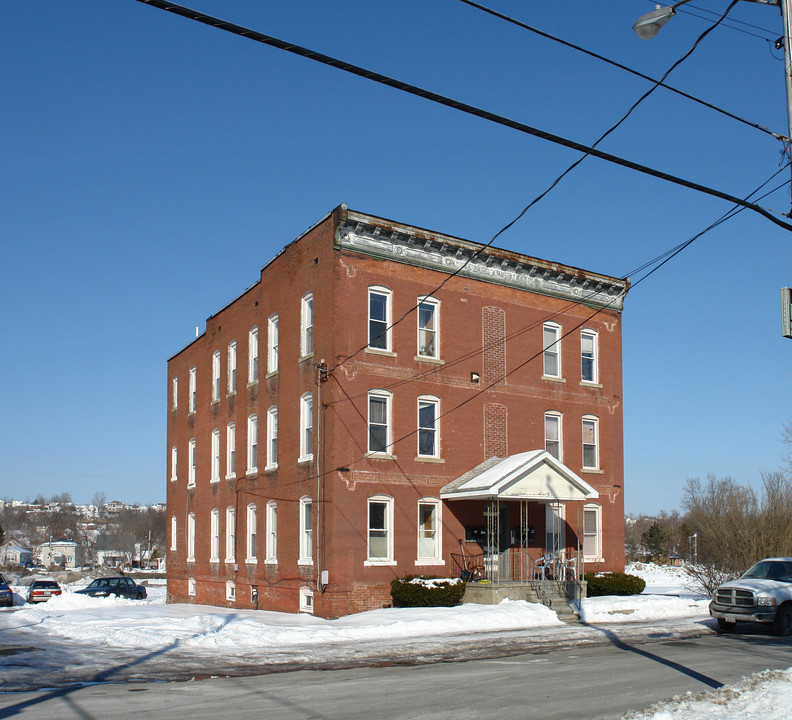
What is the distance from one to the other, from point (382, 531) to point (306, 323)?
7450mm

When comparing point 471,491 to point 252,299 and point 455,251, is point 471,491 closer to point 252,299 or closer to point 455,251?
point 455,251

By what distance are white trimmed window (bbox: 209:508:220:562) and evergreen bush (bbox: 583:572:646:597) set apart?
50.9ft

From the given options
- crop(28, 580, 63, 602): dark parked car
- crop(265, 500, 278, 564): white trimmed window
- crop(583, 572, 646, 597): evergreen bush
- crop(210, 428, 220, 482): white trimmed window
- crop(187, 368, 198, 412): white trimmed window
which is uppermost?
crop(187, 368, 198, 412): white trimmed window

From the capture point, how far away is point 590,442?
111 feet

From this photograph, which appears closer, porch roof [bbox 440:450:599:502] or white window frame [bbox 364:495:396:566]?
porch roof [bbox 440:450:599:502]

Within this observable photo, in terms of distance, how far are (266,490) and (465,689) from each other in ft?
65.4

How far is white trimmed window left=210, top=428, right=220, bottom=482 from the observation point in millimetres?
37750

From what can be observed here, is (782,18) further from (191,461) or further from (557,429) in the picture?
(191,461)

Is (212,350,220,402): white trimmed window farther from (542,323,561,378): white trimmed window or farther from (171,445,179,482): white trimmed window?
(542,323,561,378): white trimmed window

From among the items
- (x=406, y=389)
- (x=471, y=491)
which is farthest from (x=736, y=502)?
(x=406, y=389)

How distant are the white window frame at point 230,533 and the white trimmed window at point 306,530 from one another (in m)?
7.46

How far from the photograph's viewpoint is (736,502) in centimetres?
3216

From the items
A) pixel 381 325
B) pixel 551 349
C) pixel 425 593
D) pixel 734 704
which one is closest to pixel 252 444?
pixel 381 325

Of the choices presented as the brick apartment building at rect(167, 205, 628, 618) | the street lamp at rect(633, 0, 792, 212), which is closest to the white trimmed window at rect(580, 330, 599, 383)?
the brick apartment building at rect(167, 205, 628, 618)
